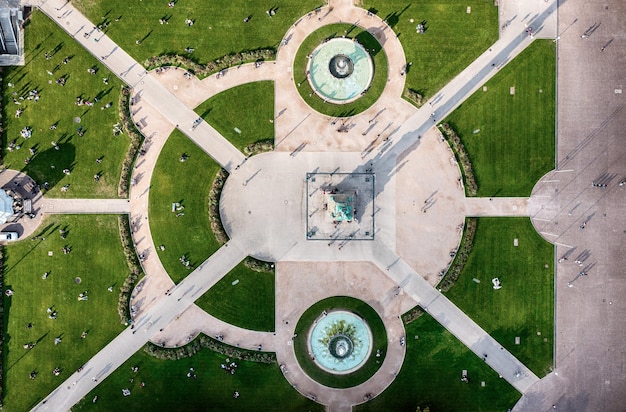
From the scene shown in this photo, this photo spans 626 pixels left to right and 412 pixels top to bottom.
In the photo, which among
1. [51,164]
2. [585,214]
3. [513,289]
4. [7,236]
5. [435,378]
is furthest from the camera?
[585,214]

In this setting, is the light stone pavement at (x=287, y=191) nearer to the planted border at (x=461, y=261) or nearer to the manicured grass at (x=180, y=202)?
the manicured grass at (x=180, y=202)

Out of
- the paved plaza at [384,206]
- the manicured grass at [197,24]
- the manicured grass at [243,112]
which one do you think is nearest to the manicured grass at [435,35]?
the paved plaza at [384,206]

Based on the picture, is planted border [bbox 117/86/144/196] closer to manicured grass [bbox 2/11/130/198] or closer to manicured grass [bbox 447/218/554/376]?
manicured grass [bbox 2/11/130/198]

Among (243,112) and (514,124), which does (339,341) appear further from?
(514,124)

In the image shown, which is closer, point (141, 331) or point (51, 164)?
point (51, 164)

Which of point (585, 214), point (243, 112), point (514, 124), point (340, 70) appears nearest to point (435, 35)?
point (340, 70)

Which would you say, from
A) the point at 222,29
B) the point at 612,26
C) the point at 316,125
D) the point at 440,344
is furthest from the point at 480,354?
the point at 222,29

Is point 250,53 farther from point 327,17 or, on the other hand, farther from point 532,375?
point 532,375
